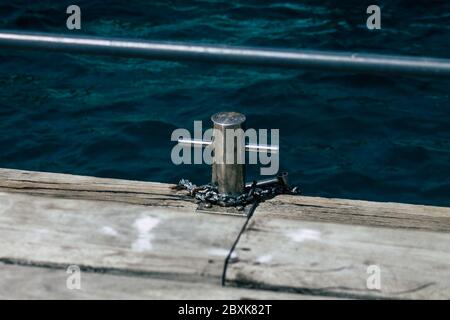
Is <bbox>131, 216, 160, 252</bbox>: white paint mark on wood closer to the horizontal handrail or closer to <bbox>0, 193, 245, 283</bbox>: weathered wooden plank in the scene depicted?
<bbox>0, 193, 245, 283</bbox>: weathered wooden plank

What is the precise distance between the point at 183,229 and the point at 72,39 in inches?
26.6

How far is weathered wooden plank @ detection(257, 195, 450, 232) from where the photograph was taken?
2742 millimetres

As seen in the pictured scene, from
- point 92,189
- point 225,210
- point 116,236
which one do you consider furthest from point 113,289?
point 92,189

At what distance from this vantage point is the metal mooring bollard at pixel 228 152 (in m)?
2.77

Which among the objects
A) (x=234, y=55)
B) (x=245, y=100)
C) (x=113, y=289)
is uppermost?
(x=234, y=55)

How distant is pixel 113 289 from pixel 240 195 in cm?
64

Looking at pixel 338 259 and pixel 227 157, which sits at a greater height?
pixel 227 157

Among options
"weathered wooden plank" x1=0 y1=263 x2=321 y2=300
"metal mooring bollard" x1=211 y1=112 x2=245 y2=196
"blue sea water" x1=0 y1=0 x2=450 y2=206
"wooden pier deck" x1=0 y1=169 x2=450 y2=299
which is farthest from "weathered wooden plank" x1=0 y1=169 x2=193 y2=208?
"blue sea water" x1=0 y1=0 x2=450 y2=206

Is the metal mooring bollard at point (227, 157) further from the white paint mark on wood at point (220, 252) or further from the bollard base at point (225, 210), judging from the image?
the white paint mark on wood at point (220, 252)

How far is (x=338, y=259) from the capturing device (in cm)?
248

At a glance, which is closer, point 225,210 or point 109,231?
point 109,231

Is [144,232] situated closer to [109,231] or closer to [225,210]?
[109,231]
